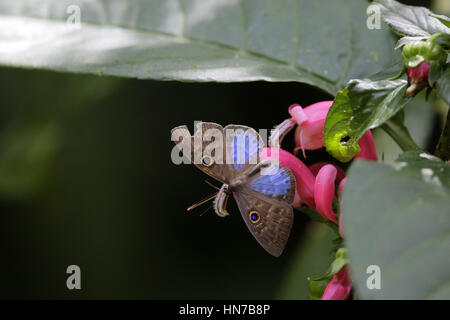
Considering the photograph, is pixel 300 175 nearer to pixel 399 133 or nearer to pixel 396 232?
pixel 399 133

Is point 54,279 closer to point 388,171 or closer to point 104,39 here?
point 104,39

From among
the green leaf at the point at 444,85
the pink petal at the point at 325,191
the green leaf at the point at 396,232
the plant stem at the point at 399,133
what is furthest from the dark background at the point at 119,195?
the green leaf at the point at 396,232

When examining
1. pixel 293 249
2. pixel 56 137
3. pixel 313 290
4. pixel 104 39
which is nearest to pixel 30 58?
pixel 104 39

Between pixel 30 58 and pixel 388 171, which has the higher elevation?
pixel 30 58
